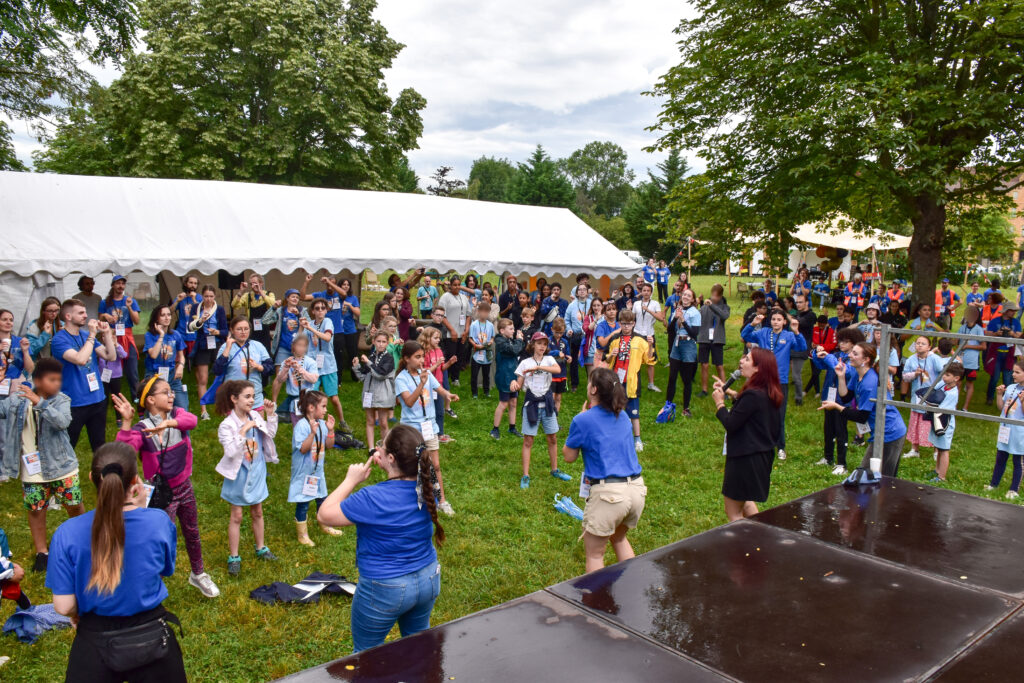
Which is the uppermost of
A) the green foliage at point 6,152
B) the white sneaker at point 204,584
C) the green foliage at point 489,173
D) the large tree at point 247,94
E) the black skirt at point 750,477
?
the green foliage at point 489,173

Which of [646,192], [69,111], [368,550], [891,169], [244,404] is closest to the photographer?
[368,550]

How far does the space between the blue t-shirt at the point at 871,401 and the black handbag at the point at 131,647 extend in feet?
22.0

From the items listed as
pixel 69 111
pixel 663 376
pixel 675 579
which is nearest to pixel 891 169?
pixel 663 376

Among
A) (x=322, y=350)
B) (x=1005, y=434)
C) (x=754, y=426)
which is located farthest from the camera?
(x=322, y=350)

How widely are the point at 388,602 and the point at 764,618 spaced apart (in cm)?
189

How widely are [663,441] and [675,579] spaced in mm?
6397

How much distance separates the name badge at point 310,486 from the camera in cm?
626

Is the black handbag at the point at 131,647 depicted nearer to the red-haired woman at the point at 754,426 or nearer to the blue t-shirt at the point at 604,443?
the blue t-shirt at the point at 604,443

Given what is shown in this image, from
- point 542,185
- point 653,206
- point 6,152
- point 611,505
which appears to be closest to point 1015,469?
point 611,505

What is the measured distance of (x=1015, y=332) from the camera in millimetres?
11555

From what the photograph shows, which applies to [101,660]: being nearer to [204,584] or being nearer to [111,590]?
[111,590]

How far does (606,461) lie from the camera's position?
4922mm

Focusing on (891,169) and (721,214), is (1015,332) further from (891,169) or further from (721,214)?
(721,214)

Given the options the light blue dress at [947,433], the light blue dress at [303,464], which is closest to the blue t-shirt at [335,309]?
the light blue dress at [303,464]
